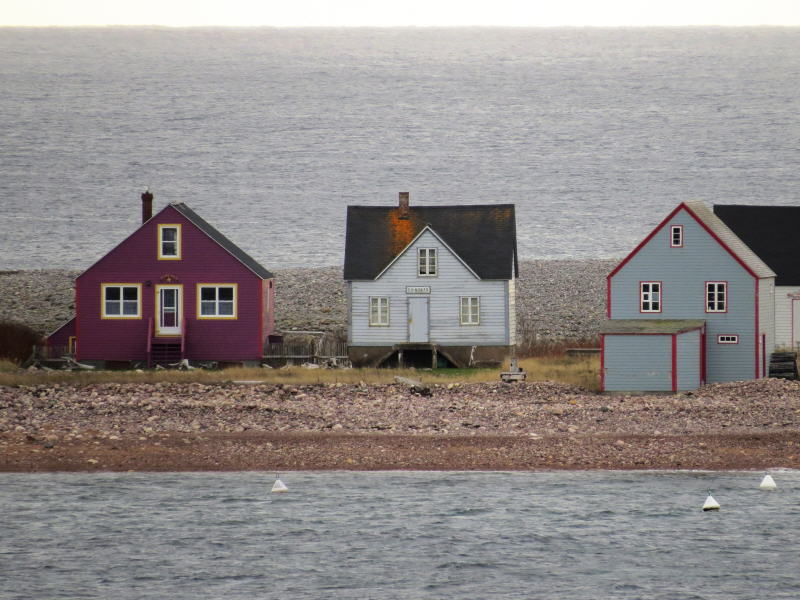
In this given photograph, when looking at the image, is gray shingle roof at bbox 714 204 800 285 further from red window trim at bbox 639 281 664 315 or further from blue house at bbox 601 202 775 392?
red window trim at bbox 639 281 664 315

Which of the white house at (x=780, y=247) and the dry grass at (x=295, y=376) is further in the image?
the white house at (x=780, y=247)

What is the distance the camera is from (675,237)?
45.7 metres

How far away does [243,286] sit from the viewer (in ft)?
170

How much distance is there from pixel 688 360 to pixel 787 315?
12.6m

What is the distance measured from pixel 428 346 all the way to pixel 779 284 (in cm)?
1359

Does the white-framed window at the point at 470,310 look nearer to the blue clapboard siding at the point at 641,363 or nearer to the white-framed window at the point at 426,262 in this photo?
the white-framed window at the point at 426,262

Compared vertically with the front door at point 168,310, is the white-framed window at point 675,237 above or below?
above

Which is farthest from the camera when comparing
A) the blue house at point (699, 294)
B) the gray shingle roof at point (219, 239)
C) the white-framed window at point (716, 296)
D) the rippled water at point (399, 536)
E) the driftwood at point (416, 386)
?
the gray shingle roof at point (219, 239)

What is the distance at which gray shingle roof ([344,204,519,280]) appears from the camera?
5334cm

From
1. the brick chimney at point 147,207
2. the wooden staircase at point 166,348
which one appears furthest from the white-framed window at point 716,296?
the brick chimney at point 147,207

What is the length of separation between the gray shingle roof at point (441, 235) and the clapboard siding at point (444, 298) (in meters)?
0.47

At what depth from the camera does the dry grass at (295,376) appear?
153ft

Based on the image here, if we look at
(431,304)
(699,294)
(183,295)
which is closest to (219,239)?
(183,295)

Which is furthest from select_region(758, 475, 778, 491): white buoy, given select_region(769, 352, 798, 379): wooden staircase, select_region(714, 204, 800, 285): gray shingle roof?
select_region(714, 204, 800, 285): gray shingle roof
